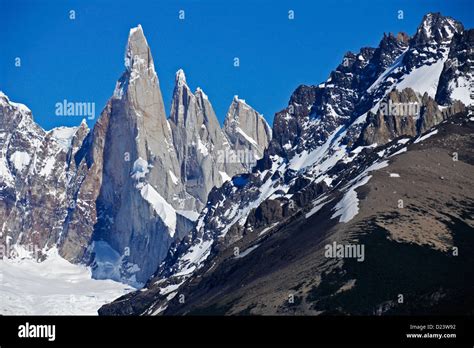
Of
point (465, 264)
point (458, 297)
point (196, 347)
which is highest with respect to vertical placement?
point (465, 264)

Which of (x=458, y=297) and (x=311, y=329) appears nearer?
(x=311, y=329)

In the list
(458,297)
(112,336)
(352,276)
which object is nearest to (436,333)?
(112,336)

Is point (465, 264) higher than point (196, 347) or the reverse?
higher

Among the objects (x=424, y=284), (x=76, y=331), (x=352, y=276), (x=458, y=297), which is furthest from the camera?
(x=352, y=276)

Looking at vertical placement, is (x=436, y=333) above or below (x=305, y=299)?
below

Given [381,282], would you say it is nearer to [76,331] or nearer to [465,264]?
[465,264]

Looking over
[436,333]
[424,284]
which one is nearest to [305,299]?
[424,284]

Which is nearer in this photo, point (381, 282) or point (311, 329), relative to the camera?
point (311, 329)

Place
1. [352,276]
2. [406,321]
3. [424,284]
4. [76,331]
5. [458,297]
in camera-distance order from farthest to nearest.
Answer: [352,276]
[424,284]
[458,297]
[406,321]
[76,331]

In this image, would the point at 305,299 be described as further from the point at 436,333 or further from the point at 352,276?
the point at 436,333
